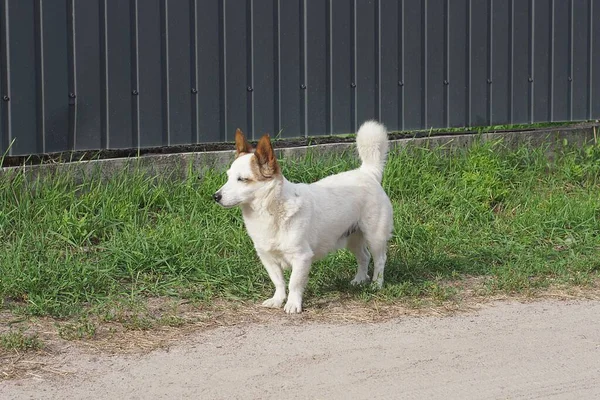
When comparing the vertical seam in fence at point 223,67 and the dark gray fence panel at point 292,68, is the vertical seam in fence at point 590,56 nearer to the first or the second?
the dark gray fence panel at point 292,68

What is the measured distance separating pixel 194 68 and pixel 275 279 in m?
2.67

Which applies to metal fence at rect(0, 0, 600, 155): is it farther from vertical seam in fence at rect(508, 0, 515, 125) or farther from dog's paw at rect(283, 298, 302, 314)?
dog's paw at rect(283, 298, 302, 314)

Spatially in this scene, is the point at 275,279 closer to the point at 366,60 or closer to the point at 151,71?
the point at 151,71

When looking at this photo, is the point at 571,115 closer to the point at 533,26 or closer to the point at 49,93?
the point at 533,26

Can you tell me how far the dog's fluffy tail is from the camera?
257 inches

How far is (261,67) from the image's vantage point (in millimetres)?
8336

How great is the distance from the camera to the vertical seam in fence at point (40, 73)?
23.9 ft

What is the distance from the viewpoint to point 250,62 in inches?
326

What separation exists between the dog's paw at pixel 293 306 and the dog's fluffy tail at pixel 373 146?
4.04ft

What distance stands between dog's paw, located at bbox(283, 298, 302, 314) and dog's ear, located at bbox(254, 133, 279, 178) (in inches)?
29.3

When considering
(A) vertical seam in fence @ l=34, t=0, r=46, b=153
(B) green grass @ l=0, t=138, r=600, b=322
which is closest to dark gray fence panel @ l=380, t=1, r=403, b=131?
(B) green grass @ l=0, t=138, r=600, b=322

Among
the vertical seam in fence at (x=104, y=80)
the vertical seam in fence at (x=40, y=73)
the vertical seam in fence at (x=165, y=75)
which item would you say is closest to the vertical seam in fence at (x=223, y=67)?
the vertical seam in fence at (x=165, y=75)

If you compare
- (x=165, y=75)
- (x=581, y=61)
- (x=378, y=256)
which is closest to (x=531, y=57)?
(x=581, y=61)

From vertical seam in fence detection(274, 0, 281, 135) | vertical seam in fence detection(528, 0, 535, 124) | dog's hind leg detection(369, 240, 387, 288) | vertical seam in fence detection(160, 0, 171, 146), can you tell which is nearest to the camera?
dog's hind leg detection(369, 240, 387, 288)
